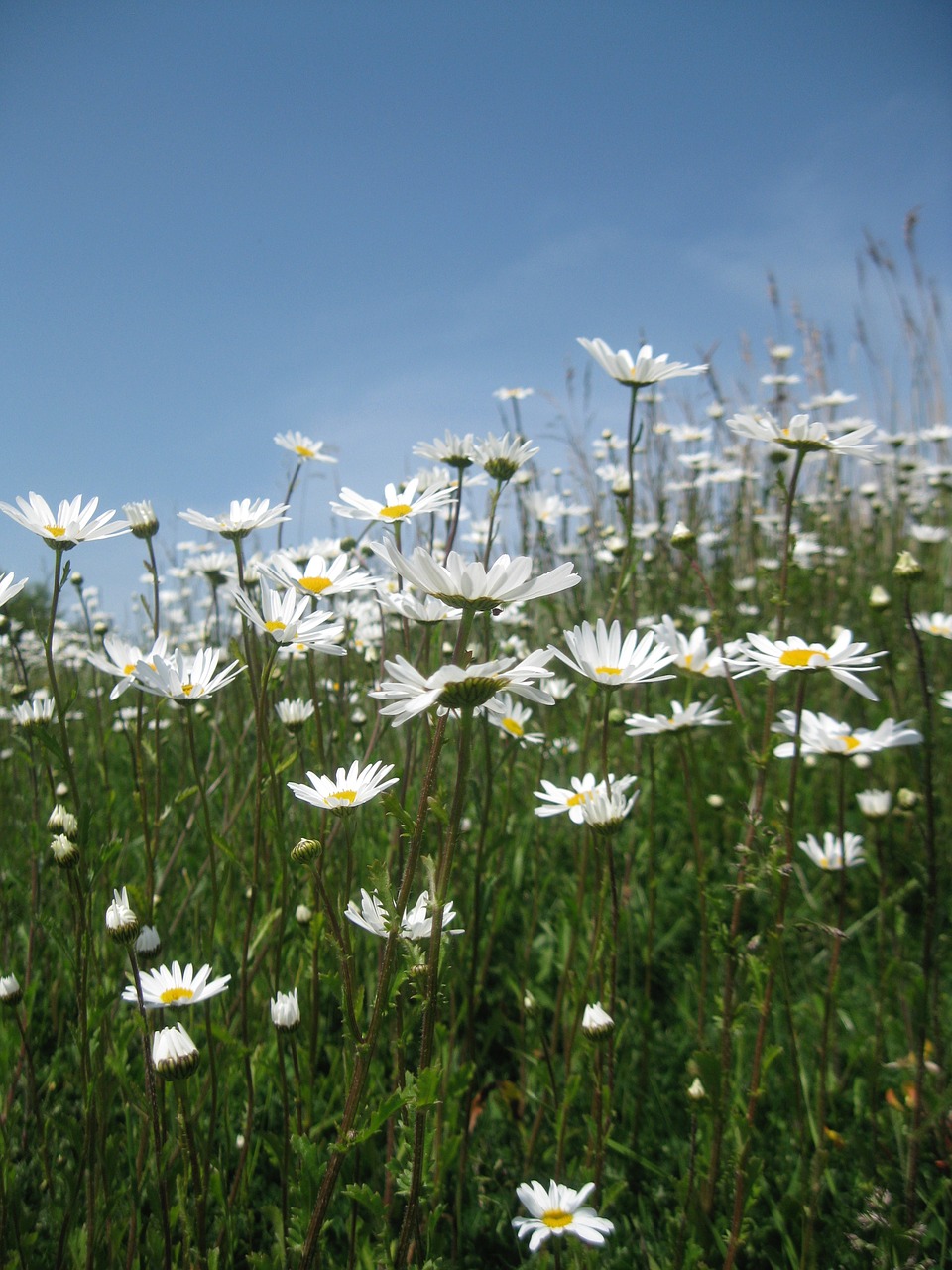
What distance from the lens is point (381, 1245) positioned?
1.12 meters

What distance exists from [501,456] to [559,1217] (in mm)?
1335

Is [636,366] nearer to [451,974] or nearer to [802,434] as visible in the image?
[802,434]

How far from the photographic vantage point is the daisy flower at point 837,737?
4.88 feet

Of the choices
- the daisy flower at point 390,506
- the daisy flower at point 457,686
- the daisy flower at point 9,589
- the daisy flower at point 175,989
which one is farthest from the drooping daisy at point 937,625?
the daisy flower at point 9,589

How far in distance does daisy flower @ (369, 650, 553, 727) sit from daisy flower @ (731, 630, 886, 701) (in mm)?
580

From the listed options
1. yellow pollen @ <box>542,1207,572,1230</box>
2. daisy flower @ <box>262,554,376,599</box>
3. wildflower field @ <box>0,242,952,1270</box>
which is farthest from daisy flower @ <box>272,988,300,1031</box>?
daisy flower @ <box>262,554,376,599</box>

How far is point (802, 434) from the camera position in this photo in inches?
61.4

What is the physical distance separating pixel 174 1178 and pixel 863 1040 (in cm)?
156

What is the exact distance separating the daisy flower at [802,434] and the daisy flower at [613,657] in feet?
1.60

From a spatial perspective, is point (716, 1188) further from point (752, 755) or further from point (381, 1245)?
point (752, 755)

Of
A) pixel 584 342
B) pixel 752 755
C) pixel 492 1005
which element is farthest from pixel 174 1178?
pixel 584 342

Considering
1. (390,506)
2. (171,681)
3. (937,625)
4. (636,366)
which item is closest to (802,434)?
(636,366)

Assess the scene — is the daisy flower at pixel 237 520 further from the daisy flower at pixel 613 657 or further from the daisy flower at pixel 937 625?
the daisy flower at pixel 937 625

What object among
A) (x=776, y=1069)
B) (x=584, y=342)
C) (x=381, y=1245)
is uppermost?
(x=584, y=342)
